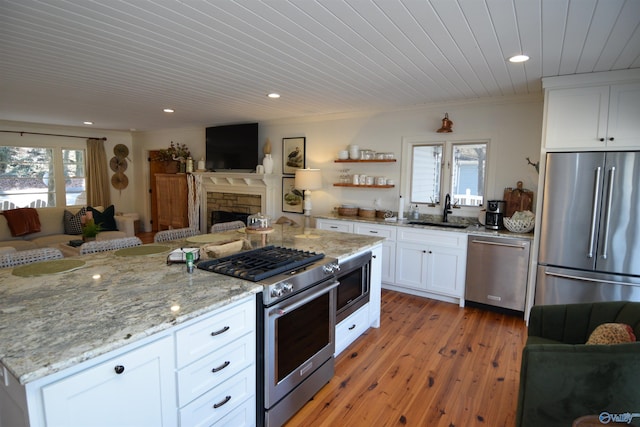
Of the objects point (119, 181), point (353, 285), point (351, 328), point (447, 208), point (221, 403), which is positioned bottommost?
point (351, 328)

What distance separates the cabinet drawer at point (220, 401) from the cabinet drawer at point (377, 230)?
2845 millimetres

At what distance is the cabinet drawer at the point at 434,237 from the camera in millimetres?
3880

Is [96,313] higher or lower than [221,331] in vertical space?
higher

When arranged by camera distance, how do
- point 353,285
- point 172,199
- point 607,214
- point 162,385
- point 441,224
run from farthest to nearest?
1. point 172,199
2. point 441,224
3. point 607,214
4. point 353,285
5. point 162,385

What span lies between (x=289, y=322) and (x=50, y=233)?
19.3ft

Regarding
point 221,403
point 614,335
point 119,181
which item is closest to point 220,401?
point 221,403

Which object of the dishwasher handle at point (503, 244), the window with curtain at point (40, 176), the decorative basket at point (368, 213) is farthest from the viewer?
the window with curtain at point (40, 176)

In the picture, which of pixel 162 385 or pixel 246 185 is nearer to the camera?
pixel 162 385

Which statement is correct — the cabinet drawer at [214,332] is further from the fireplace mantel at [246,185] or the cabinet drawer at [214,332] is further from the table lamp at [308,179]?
the fireplace mantel at [246,185]

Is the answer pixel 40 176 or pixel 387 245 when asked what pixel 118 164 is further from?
pixel 387 245

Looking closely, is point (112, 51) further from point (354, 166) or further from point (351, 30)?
point (354, 166)

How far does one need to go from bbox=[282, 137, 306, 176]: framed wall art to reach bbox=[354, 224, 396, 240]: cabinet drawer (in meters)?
1.66

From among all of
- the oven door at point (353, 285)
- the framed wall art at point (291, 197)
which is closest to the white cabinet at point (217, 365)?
the oven door at point (353, 285)

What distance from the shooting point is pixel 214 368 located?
5.32ft
